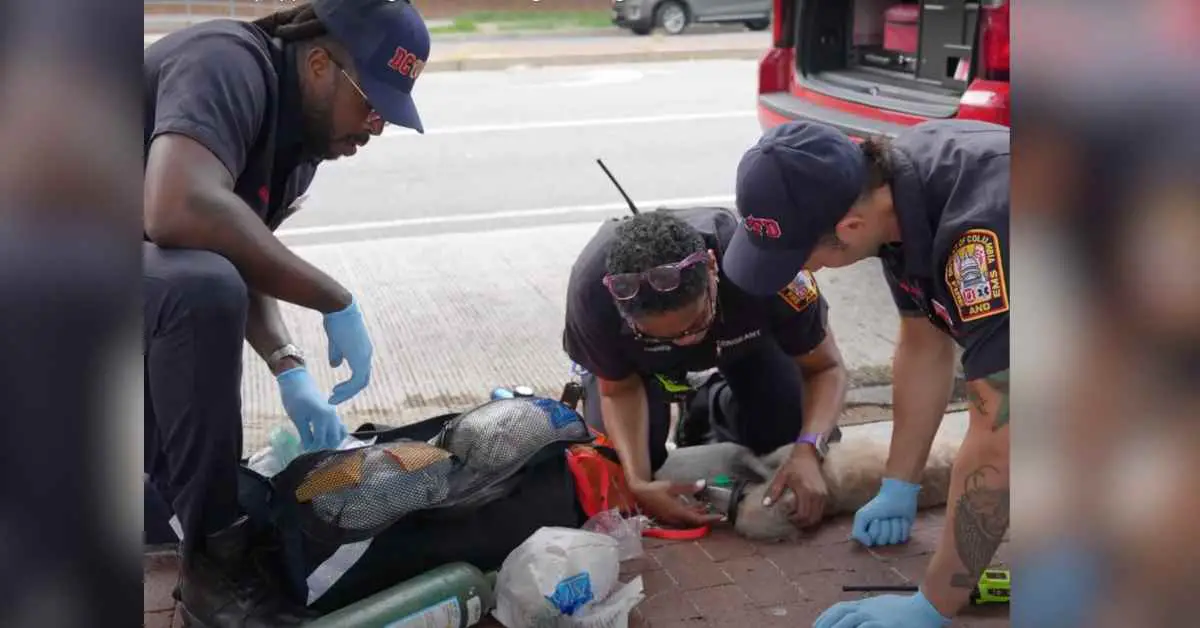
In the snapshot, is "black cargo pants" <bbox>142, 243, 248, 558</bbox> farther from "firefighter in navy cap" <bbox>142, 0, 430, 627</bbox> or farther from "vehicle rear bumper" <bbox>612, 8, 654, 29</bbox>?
"vehicle rear bumper" <bbox>612, 8, 654, 29</bbox>

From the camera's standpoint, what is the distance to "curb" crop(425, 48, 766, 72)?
1434 cm

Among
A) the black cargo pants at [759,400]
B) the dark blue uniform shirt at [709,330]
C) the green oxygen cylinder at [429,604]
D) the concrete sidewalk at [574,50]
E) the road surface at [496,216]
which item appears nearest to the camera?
the green oxygen cylinder at [429,604]

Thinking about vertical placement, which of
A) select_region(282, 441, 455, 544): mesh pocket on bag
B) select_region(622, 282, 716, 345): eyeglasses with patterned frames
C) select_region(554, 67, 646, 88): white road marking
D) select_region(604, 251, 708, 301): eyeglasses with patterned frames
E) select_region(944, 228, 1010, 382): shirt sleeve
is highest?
select_region(944, 228, 1010, 382): shirt sleeve

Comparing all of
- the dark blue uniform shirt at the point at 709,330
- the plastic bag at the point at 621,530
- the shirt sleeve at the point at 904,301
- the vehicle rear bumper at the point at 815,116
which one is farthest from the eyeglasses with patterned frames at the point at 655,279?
the vehicle rear bumper at the point at 815,116

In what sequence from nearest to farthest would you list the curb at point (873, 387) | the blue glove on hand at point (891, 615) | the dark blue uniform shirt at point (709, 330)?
the blue glove on hand at point (891, 615)
the dark blue uniform shirt at point (709, 330)
the curb at point (873, 387)

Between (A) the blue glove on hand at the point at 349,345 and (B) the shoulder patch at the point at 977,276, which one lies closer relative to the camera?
(B) the shoulder patch at the point at 977,276

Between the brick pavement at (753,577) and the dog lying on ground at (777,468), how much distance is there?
48 millimetres

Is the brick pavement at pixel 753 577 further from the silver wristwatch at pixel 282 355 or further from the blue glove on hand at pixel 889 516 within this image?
the silver wristwatch at pixel 282 355

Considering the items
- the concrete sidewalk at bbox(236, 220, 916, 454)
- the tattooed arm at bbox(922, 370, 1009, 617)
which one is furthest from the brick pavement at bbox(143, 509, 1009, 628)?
the concrete sidewalk at bbox(236, 220, 916, 454)

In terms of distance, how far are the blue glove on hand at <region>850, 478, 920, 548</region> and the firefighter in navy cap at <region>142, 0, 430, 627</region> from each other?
4.15ft

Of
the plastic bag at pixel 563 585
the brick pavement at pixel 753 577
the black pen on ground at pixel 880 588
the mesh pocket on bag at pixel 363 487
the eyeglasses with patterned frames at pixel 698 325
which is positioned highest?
the eyeglasses with patterned frames at pixel 698 325

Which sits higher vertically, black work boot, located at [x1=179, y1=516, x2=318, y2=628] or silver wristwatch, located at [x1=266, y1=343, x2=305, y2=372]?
silver wristwatch, located at [x1=266, y1=343, x2=305, y2=372]

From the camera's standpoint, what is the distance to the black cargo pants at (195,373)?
2363 mm

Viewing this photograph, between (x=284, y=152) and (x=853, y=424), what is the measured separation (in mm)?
1943
